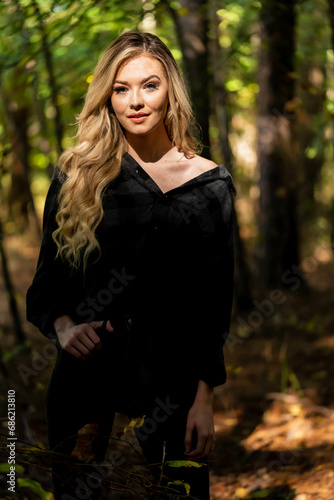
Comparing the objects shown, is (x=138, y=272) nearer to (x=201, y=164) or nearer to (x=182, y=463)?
(x=201, y=164)

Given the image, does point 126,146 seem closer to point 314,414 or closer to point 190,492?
point 190,492

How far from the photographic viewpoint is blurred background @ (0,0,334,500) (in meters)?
3.44

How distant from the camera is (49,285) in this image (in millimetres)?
1983

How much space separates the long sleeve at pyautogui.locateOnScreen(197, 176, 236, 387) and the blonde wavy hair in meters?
0.40

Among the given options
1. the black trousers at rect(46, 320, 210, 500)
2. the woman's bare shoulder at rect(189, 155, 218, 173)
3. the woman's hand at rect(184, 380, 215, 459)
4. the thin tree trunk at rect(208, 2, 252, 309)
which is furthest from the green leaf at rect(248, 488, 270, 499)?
the thin tree trunk at rect(208, 2, 252, 309)

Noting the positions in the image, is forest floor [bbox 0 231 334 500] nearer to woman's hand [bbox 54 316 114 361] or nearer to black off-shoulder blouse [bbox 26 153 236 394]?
woman's hand [bbox 54 316 114 361]

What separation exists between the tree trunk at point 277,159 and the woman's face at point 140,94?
4819mm

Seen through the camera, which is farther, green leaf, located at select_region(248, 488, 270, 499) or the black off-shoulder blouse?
green leaf, located at select_region(248, 488, 270, 499)

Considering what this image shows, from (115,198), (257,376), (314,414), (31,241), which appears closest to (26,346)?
(257,376)

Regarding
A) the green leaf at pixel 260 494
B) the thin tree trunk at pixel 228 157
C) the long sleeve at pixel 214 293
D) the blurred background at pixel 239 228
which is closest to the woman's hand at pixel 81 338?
the long sleeve at pixel 214 293

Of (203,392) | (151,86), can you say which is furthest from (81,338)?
(151,86)

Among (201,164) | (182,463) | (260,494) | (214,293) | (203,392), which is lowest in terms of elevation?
(260,494)

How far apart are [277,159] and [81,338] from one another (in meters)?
6.09

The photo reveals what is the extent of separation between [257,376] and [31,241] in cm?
800
